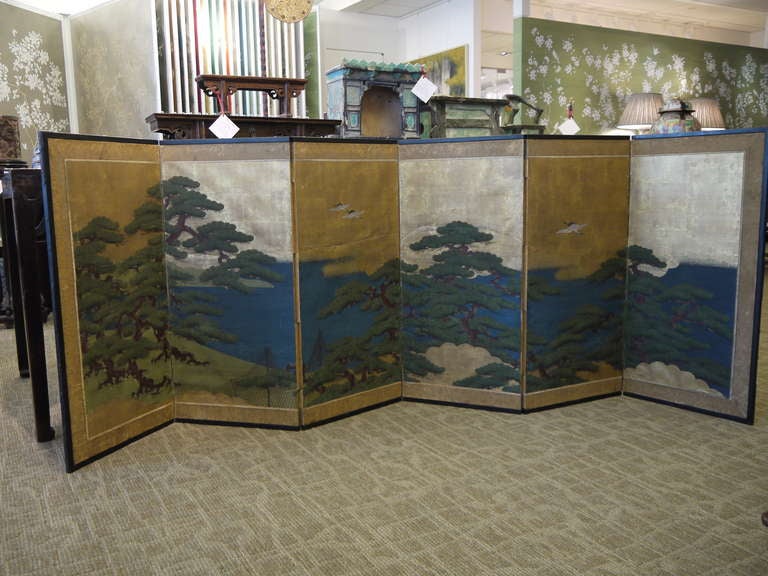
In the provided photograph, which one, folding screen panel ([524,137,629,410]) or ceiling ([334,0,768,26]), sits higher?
ceiling ([334,0,768,26])

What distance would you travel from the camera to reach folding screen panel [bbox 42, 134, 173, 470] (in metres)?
2.71

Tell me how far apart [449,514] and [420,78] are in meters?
2.50

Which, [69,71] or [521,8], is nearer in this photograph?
[521,8]

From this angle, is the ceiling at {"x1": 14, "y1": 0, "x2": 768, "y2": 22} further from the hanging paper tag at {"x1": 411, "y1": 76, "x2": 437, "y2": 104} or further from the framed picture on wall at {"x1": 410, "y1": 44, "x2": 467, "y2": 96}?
the hanging paper tag at {"x1": 411, "y1": 76, "x2": 437, "y2": 104}

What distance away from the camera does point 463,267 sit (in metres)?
3.41

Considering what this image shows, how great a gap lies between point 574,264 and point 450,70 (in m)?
4.97

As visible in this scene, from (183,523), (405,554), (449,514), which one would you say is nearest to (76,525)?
(183,523)

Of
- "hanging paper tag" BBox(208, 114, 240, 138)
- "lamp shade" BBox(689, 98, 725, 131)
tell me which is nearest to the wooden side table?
"hanging paper tag" BBox(208, 114, 240, 138)

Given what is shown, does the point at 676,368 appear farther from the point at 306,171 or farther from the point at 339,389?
the point at 306,171

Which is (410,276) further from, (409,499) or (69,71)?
(69,71)

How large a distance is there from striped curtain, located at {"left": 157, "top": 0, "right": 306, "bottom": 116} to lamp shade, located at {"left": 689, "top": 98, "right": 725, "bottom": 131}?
4.67 meters

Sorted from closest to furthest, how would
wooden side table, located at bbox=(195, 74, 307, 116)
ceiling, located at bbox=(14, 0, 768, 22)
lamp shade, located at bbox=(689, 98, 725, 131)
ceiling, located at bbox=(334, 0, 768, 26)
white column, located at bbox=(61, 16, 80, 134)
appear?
wooden side table, located at bbox=(195, 74, 307, 116), white column, located at bbox=(61, 16, 80, 134), ceiling, located at bbox=(14, 0, 768, 22), ceiling, located at bbox=(334, 0, 768, 26), lamp shade, located at bbox=(689, 98, 725, 131)

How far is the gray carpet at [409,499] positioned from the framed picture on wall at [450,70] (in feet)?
16.9

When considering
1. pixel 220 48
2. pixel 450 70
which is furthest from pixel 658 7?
pixel 220 48
